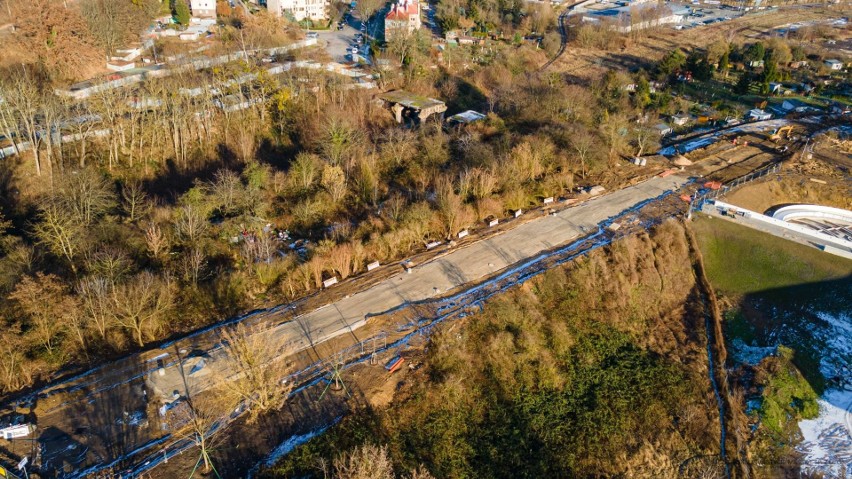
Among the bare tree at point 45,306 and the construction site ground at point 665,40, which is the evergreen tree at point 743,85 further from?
the bare tree at point 45,306

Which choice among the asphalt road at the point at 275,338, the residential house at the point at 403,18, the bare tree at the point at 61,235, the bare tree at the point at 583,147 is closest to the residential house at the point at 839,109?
the bare tree at the point at 583,147

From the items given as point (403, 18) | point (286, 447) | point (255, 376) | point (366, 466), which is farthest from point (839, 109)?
point (286, 447)

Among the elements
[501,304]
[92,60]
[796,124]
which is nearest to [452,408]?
[501,304]

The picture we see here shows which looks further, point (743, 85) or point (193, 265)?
point (743, 85)

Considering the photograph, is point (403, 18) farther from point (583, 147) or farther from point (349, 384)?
point (349, 384)

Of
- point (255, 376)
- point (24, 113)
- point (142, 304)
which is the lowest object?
point (255, 376)
